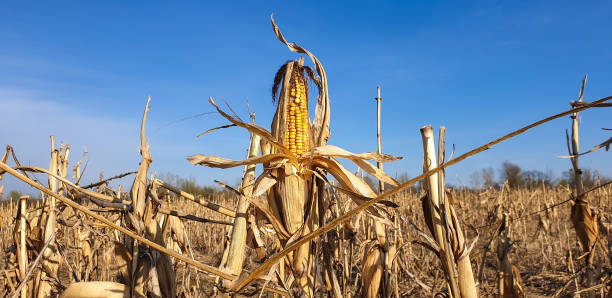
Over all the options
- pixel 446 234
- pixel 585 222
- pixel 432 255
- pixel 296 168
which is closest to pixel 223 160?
pixel 296 168

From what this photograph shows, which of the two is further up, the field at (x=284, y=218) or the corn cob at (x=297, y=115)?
the corn cob at (x=297, y=115)

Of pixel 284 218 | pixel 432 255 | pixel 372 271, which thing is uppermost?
pixel 284 218

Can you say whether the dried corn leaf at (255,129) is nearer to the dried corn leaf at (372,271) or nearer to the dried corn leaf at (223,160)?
the dried corn leaf at (223,160)

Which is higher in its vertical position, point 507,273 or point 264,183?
point 264,183

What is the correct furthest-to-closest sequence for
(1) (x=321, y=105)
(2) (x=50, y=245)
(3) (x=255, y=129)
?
(2) (x=50, y=245)
(1) (x=321, y=105)
(3) (x=255, y=129)

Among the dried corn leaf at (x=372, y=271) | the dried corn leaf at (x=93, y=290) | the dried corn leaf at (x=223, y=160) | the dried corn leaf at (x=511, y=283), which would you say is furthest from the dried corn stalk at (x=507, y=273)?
the dried corn leaf at (x=93, y=290)

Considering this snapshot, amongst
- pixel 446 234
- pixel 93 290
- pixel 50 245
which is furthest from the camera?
pixel 50 245

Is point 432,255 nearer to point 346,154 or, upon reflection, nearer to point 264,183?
point 346,154

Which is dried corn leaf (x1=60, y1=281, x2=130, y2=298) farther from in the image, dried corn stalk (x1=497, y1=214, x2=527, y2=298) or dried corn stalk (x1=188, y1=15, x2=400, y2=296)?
dried corn stalk (x1=497, y1=214, x2=527, y2=298)

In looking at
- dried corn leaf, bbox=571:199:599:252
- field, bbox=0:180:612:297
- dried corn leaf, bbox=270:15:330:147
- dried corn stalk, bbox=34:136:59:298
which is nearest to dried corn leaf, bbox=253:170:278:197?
dried corn leaf, bbox=270:15:330:147

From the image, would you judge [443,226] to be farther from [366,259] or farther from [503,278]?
[503,278]

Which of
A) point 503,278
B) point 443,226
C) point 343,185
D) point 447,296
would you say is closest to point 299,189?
point 343,185

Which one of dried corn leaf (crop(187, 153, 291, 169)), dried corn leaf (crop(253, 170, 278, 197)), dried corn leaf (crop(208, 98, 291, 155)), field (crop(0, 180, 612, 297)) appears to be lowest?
field (crop(0, 180, 612, 297))

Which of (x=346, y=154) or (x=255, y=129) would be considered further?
(x=346, y=154)
